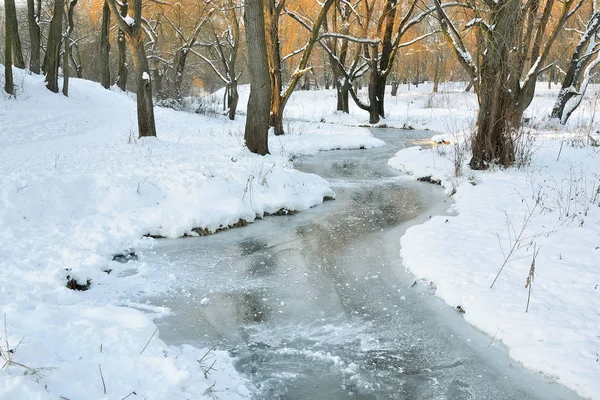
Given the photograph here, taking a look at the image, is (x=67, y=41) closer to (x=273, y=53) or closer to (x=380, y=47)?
(x=273, y=53)

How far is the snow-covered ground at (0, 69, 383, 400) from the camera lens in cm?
266

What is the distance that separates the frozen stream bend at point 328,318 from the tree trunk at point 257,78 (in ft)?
13.5

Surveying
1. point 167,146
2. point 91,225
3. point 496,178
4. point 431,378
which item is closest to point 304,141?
point 167,146

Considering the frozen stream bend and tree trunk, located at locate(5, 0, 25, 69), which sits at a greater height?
tree trunk, located at locate(5, 0, 25, 69)

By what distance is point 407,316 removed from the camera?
13.3 feet

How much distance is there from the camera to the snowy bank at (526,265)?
3.39 m

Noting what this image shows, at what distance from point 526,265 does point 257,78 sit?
716cm

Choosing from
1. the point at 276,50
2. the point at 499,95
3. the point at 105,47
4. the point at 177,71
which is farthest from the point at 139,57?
the point at 105,47

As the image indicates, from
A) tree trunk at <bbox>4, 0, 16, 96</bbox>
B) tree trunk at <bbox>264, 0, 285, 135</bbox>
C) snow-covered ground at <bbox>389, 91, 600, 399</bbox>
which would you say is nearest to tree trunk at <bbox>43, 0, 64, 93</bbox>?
tree trunk at <bbox>4, 0, 16, 96</bbox>

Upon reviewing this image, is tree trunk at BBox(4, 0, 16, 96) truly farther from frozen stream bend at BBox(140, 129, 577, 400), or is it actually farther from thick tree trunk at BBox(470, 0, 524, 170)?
thick tree trunk at BBox(470, 0, 524, 170)

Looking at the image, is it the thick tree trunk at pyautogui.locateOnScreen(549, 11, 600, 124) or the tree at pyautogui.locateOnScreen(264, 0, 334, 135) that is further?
the thick tree trunk at pyautogui.locateOnScreen(549, 11, 600, 124)

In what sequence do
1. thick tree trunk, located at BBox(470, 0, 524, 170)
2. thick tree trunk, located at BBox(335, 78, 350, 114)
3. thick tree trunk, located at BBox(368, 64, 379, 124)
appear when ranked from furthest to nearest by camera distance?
thick tree trunk, located at BBox(335, 78, 350, 114) → thick tree trunk, located at BBox(368, 64, 379, 124) → thick tree trunk, located at BBox(470, 0, 524, 170)

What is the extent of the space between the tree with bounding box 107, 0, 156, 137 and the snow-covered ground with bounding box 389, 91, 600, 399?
278 inches

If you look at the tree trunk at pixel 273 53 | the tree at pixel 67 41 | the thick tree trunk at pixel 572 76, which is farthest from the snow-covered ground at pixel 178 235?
the tree at pixel 67 41
